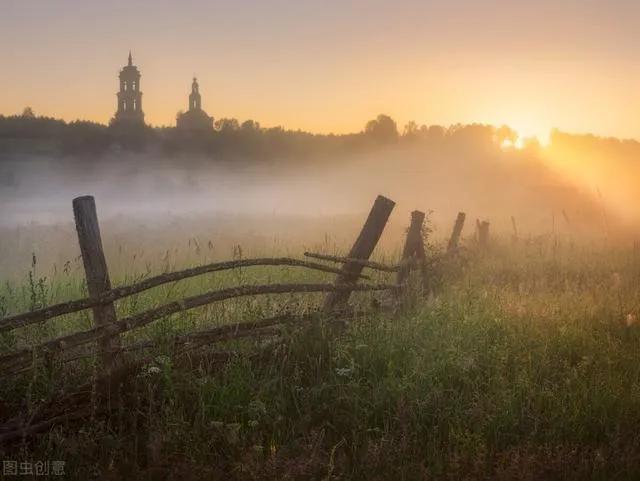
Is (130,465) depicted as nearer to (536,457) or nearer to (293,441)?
(293,441)

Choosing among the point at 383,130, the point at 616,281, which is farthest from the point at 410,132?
the point at 616,281

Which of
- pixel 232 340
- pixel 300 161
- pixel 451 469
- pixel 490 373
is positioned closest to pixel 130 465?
pixel 232 340

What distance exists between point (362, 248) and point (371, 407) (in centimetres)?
251

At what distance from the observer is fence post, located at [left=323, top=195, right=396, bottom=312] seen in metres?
6.46

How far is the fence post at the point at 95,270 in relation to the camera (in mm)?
4637

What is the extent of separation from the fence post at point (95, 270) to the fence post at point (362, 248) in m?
2.33

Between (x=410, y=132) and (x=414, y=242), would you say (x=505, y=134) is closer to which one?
(x=410, y=132)

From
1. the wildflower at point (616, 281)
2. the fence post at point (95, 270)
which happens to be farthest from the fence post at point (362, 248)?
the wildflower at point (616, 281)

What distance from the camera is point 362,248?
682cm

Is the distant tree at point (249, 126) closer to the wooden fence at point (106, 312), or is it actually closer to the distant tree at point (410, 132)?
the distant tree at point (410, 132)

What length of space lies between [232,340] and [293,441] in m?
1.51

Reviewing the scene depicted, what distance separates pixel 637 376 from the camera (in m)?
5.32

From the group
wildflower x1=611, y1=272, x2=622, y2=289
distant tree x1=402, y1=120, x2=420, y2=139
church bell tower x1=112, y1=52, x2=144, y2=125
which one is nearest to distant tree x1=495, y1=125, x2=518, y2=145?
distant tree x1=402, y1=120, x2=420, y2=139

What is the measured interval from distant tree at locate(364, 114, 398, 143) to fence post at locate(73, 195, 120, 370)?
5944 centimetres
